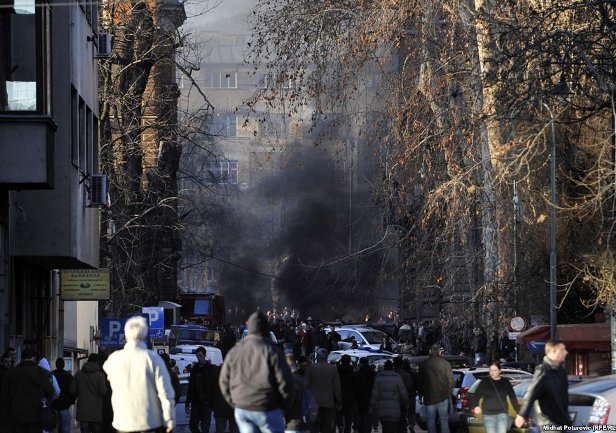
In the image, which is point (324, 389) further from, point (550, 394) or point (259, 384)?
point (259, 384)

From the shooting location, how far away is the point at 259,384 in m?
11.2

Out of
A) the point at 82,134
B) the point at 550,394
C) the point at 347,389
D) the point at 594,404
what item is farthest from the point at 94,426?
the point at 82,134

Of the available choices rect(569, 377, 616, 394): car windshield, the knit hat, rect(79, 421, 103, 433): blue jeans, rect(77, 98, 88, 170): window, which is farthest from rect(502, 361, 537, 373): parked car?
the knit hat

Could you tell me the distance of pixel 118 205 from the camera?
39.2 metres

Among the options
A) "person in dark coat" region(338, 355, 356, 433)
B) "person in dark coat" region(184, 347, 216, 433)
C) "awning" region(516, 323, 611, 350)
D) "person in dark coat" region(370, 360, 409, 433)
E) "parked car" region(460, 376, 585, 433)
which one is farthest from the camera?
"awning" region(516, 323, 611, 350)

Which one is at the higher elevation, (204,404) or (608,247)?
(608,247)

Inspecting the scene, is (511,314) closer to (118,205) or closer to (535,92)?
(118,205)

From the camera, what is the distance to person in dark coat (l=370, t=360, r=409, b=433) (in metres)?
21.9

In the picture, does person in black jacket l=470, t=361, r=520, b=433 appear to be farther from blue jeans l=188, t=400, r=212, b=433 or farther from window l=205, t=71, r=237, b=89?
window l=205, t=71, r=237, b=89

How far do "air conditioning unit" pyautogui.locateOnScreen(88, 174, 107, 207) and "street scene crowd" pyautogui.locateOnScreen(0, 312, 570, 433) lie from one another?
3.76 metres

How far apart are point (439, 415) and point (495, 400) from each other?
4.09m

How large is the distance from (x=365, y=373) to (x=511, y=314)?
11424 mm

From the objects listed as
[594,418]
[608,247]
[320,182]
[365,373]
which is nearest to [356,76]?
[608,247]

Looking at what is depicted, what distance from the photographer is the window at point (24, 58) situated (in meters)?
20.0
